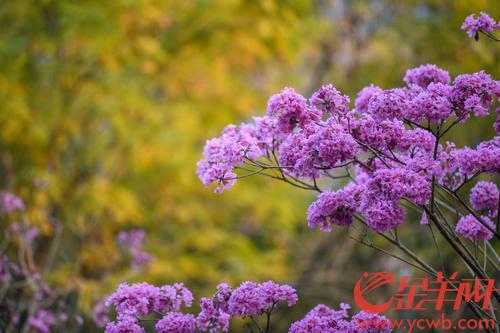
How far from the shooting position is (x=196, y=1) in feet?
17.3

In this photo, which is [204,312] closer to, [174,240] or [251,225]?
A: [174,240]

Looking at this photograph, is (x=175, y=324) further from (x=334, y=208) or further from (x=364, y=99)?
(x=364, y=99)

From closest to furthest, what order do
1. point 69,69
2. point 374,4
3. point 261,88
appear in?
point 69,69, point 261,88, point 374,4

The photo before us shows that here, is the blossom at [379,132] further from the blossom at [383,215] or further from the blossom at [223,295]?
the blossom at [223,295]

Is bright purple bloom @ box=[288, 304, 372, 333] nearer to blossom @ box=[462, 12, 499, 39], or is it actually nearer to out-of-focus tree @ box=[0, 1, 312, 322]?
blossom @ box=[462, 12, 499, 39]

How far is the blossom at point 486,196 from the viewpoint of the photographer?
2.21 m

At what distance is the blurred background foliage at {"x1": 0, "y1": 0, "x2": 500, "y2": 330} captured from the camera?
16.4 feet

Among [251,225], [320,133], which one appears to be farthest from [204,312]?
[251,225]

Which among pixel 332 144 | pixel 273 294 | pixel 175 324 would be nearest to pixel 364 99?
pixel 332 144

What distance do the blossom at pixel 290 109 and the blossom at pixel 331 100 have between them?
0.13ft

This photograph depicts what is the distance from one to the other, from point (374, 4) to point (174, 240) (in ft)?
15.4

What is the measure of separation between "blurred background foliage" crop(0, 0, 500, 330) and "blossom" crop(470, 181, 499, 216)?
274 centimetres

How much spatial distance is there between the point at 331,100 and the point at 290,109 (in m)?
0.15

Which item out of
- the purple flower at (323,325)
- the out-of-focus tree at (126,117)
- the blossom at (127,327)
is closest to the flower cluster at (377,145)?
the purple flower at (323,325)
